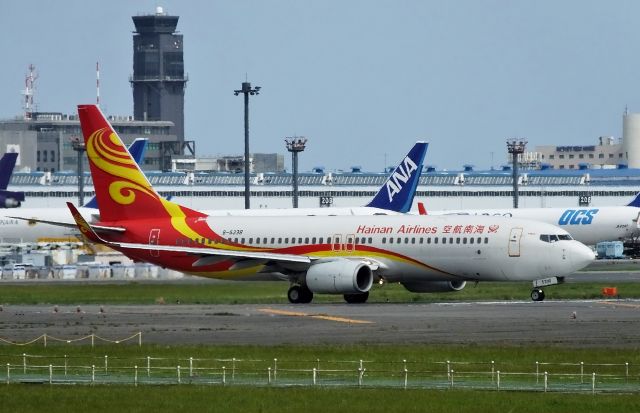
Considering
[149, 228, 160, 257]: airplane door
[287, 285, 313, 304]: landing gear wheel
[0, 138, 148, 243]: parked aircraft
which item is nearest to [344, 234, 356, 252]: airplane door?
[287, 285, 313, 304]: landing gear wheel

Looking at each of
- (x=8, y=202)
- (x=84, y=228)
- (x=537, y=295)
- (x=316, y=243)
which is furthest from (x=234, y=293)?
(x=8, y=202)

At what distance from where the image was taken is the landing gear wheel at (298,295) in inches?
2670

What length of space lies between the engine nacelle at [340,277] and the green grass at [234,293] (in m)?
2.90

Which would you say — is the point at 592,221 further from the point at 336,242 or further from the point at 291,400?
the point at 291,400

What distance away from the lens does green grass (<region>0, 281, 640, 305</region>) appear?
69.9 meters

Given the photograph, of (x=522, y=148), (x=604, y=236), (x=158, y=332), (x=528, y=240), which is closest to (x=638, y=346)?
(x=158, y=332)

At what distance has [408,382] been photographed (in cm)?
3659

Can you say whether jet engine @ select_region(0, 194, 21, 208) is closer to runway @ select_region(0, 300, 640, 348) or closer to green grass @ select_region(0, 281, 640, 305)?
Result: green grass @ select_region(0, 281, 640, 305)

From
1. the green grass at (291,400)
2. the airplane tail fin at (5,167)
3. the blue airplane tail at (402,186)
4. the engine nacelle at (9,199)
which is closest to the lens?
the green grass at (291,400)

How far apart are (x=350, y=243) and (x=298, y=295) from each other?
3.22 m

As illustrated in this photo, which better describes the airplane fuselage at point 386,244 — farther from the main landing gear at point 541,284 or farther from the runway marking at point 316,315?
the runway marking at point 316,315

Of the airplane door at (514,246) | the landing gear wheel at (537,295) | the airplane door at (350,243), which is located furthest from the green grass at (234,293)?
the airplane door at (514,246)

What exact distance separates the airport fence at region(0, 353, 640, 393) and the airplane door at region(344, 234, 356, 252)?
25907mm

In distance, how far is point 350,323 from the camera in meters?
53.9
